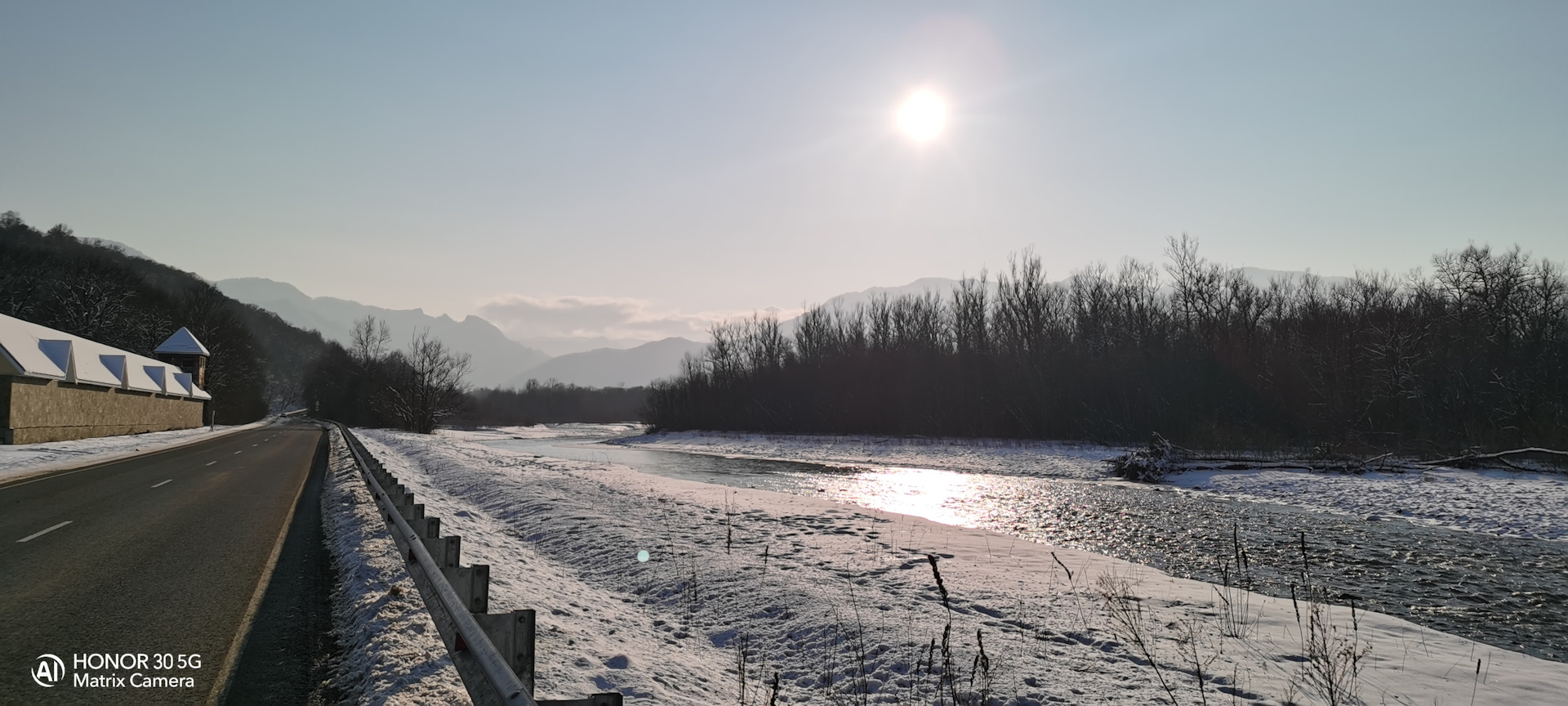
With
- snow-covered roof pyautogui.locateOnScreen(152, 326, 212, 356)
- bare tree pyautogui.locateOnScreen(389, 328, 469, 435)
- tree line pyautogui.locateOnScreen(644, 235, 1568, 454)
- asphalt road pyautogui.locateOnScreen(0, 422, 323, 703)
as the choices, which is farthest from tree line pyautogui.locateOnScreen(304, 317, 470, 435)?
asphalt road pyautogui.locateOnScreen(0, 422, 323, 703)

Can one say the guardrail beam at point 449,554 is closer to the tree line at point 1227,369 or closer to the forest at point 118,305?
the tree line at point 1227,369

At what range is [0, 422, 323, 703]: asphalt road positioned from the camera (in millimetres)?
4781

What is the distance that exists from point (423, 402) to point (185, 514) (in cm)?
5836

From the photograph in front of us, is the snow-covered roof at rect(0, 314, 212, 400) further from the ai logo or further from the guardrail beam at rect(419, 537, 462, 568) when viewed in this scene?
the guardrail beam at rect(419, 537, 462, 568)

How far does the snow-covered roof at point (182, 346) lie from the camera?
215 feet

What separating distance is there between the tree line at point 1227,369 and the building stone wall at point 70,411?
48.9 metres

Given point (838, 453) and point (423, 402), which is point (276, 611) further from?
point (423, 402)

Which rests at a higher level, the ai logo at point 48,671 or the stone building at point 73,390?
the stone building at point 73,390

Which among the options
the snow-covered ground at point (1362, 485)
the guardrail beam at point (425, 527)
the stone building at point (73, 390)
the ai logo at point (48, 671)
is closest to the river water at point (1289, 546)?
the snow-covered ground at point (1362, 485)

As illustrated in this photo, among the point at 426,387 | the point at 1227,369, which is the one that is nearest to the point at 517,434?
the point at 426,387

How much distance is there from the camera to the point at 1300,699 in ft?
16.6

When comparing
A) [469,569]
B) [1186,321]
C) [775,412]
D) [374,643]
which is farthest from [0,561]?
[775,412]

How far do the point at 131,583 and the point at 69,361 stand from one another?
43.4m

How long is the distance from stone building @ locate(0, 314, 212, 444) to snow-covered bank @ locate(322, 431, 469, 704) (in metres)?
35.4
